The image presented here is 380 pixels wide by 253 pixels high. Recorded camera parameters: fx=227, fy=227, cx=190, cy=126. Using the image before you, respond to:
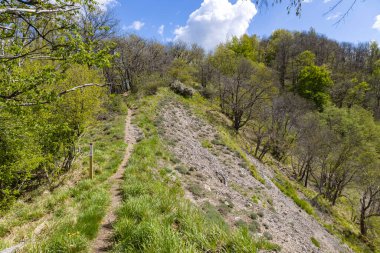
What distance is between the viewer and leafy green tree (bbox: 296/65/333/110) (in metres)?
42.9

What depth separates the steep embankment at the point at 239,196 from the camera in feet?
31.8

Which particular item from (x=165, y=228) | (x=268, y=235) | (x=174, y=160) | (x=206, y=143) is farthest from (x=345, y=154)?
(x=165, y=228)

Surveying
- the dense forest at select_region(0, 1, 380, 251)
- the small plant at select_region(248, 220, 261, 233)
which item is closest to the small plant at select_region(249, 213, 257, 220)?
the small plant at select_region(248, 220, 261, 233)

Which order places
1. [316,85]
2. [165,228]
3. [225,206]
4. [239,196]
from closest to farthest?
[165,228] < [225,206] < [239,196] < [316,85]

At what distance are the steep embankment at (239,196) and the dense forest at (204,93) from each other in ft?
17.9

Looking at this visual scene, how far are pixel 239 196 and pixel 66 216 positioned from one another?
8.81 meters

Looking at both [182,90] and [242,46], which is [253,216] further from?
[242,46]

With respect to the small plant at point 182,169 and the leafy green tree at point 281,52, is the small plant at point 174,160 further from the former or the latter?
the leafy green tree at point 281,52

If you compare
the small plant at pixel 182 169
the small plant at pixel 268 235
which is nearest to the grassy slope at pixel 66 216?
the small plant at pixel 182 169

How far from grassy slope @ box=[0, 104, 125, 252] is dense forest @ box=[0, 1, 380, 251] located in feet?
4.45

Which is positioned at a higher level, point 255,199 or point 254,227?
point 254,227

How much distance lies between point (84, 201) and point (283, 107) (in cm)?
2685

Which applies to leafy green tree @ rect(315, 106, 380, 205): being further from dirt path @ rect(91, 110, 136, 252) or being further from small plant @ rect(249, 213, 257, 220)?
dirt path @ rect(91, 110, 136, 252)

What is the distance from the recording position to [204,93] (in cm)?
3756
